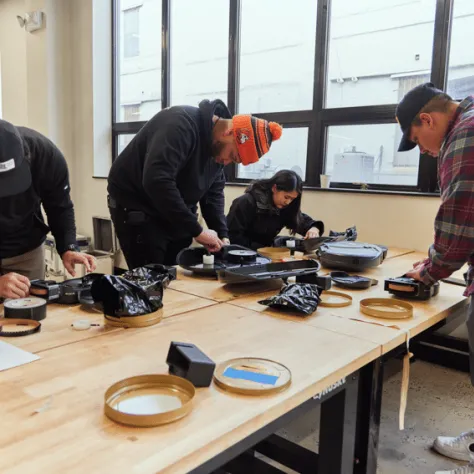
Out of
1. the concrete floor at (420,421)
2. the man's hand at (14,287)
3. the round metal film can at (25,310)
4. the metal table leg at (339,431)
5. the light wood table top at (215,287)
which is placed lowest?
the concrete floor at (420,421)

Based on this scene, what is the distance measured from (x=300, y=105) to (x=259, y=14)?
824 millimetres

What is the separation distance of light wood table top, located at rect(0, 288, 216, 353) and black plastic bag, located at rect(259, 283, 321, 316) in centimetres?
20

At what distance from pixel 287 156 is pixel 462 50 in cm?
129

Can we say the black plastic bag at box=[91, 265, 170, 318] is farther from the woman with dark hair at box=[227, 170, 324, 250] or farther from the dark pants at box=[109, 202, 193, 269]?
the woman with dark hair at box=[227, 170, 324, 250]

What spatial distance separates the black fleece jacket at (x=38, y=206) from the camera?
1649 millimetres

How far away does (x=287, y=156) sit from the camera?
3430 millimetres

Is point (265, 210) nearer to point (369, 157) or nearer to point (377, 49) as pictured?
point (369, 157)

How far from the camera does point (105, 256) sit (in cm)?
429

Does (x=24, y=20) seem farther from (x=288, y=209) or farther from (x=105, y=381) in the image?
(x=105, y=381)

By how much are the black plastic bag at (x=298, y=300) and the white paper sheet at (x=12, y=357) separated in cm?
63

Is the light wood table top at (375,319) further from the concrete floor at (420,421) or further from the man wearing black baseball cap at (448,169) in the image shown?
the concrete floor at (420,421)

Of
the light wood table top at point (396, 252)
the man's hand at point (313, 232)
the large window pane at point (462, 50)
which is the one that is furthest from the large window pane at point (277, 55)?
the light wood table top at point (396, 252)

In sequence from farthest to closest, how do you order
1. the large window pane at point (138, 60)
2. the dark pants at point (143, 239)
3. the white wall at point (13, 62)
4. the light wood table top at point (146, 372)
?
the white wall at point (13, 62) < the large window pane at point (138, 60) < the dark pants at point (143, 239) < the light wood table top at point (146, 372)

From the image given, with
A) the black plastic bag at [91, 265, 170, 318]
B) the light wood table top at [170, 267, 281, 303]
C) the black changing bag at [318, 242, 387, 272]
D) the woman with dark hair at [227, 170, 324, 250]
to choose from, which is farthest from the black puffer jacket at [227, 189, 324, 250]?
the black plastic bag at [91, 265, 170, 318]
